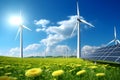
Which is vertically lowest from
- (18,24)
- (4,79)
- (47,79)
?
(47,79)

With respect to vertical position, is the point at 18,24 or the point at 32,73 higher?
the point at 18,24

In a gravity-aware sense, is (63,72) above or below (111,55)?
below

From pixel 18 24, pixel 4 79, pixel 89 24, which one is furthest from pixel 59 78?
pixel 18 24

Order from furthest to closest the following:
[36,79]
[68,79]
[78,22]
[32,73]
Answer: [78,22] < [68,79] < [36,79] < [32,73]

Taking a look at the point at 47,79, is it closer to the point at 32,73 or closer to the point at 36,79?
the point at 36,79

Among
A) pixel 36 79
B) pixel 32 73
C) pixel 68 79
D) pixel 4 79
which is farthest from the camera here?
pixel 68 79

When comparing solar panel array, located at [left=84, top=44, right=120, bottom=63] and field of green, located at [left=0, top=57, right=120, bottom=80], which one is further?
solar panel array, located at [left=84, top=44, right=120, bottom=63]

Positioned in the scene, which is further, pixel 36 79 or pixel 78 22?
pixel 78 22

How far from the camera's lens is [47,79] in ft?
24.4

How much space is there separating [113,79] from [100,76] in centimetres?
36

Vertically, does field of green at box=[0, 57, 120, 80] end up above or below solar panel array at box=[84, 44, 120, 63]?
below

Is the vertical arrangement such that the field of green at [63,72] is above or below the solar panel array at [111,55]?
below

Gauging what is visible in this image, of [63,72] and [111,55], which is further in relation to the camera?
[111,55]

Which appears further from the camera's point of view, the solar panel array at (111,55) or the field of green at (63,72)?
the solar panel array at (111,55)
